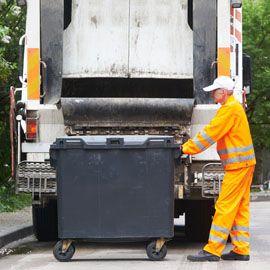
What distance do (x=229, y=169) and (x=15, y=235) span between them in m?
3.63

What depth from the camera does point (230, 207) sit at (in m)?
6.68

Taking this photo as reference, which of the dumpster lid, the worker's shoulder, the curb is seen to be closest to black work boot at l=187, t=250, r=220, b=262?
the dumpster lid

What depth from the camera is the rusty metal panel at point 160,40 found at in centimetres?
811

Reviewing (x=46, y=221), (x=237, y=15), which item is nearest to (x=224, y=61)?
(x=237, y=15)

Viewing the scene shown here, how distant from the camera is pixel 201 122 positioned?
7.79 m

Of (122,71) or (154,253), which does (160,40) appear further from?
(154,253)

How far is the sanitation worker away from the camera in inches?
263

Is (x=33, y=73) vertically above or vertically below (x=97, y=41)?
below

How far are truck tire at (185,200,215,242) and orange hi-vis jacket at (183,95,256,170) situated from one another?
196 centimetres

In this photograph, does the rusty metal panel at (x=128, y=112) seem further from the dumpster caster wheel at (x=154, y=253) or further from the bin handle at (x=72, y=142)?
the dumpster caster wheel at (x=154, y=253)

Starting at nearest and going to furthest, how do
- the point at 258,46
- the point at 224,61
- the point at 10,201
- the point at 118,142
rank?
1. the point at 118,142
2. the point at 224,61
3. the point at 10,201
4. the point at 258,46

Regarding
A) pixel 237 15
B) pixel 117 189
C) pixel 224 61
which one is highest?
pixel 237 15

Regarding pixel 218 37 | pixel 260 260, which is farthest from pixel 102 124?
pixel 260 260

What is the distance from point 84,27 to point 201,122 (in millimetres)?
1524
